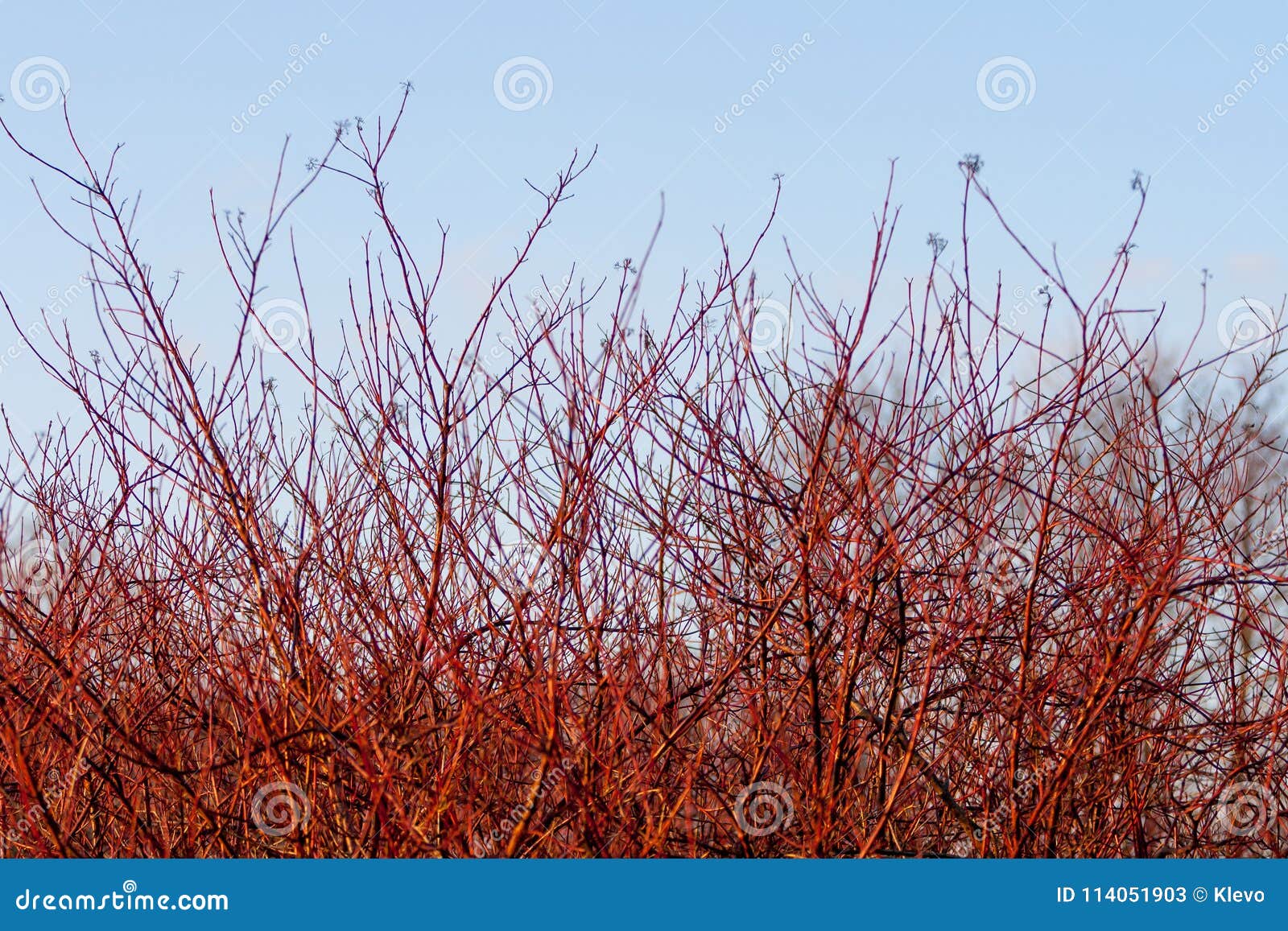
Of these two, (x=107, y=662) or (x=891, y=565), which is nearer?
(x=891, y=565)

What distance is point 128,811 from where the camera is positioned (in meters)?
3.04

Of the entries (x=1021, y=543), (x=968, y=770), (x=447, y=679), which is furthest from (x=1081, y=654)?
(x=447, y=679)

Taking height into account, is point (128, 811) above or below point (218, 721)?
below

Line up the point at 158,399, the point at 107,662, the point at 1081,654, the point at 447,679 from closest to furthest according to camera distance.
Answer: the point at 158,399, the point at 1081,654, the point at 447,679, the point at 107,662

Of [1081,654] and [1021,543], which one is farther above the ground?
[1021,543]

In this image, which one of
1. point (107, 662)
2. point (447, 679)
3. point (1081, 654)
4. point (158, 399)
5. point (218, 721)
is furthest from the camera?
point (107, 662)

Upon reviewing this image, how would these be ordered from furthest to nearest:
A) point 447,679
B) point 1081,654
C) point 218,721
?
point 218,721
point 447,679
point 1081,654

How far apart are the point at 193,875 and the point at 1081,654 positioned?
94.3 inches

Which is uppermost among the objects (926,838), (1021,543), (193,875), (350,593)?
(1021,543)

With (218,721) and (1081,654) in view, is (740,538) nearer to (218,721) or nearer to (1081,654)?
(1081,654)

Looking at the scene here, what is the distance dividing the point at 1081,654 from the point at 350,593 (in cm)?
197

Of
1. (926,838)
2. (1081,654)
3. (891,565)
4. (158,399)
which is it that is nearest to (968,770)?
(926,838)

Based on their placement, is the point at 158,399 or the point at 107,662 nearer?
the point at 158,399

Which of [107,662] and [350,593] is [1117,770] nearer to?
[350,593]
